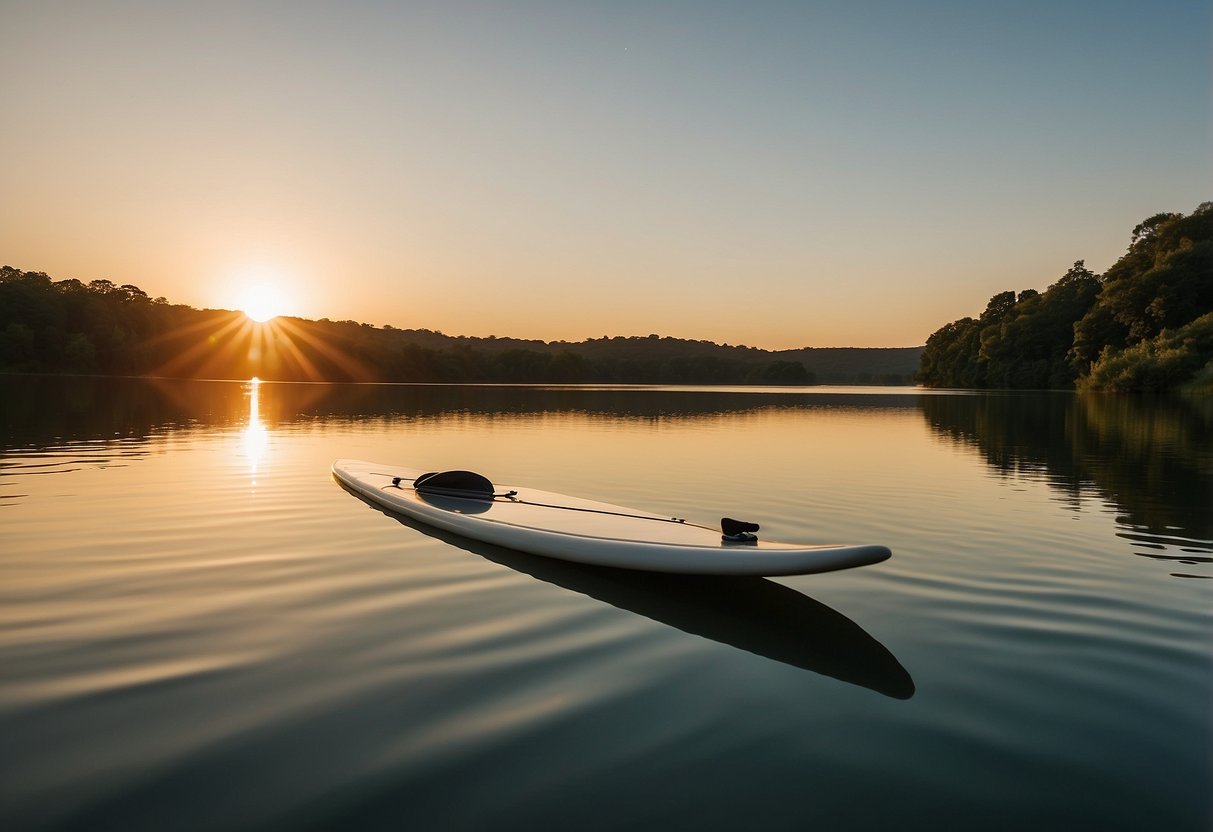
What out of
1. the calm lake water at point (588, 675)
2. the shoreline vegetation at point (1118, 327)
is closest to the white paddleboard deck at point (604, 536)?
the calm lake water at point (588, 675)

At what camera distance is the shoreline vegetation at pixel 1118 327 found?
49.7 m

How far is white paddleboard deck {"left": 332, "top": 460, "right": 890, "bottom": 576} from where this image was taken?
17.9 ft

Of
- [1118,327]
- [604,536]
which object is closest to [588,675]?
[604,536]

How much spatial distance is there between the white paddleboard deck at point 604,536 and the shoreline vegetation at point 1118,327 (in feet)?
176

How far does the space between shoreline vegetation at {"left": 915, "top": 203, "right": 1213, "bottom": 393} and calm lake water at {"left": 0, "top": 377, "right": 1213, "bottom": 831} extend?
162 ft

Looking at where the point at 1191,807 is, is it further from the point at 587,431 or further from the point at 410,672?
the point at 587,431

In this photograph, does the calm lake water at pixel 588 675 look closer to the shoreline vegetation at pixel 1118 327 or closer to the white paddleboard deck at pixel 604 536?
the white paddleboard deck at pixel 604 536

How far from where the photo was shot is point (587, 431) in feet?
80.8

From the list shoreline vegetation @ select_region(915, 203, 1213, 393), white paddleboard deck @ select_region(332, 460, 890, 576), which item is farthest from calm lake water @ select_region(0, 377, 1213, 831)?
shoreline vegetation @ select_region(915, 203, 1213, 393)

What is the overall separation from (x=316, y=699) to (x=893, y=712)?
333 centimetres

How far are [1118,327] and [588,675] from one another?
76.8 m

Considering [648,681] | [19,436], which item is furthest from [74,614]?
[19,436]

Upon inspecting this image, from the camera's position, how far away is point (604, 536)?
695cm

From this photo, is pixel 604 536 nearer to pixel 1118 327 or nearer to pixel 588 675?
pixel 588 675
